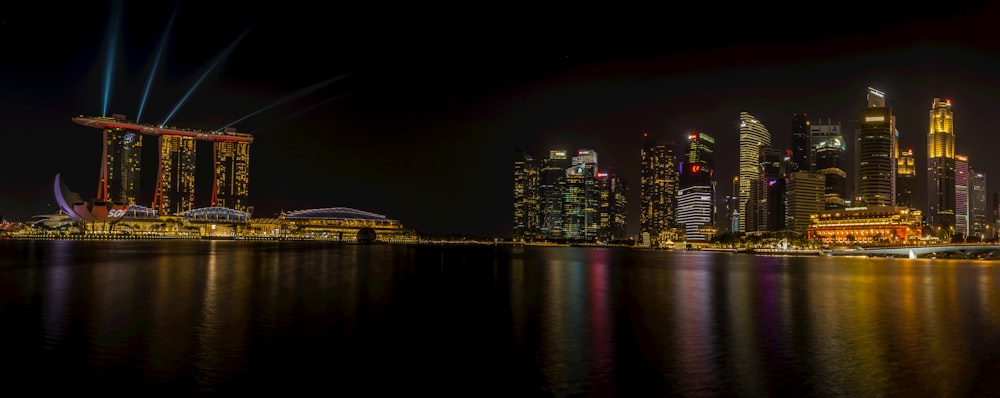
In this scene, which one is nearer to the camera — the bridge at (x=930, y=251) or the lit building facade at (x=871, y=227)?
the bridge at (x=930, y=251)

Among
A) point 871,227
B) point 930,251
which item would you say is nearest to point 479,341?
point 930,251

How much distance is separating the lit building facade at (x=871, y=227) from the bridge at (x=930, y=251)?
21382 mm

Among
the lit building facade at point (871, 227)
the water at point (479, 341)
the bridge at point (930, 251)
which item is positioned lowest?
the water at point (479, 341)

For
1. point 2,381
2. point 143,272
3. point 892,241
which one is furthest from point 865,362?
point 892,241

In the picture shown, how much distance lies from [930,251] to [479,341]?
125m

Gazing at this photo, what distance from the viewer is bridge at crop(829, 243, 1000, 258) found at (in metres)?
118

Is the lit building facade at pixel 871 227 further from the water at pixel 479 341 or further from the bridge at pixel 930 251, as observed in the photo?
the water at pixel 479 341

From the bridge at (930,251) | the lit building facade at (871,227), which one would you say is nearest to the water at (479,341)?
the bridge at (930,251)

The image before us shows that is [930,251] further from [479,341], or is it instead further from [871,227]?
[479,341]

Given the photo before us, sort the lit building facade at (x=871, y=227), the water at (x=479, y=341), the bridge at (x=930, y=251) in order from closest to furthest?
the water at (x=479, y=341), the bridge at (x=930, y=251), the lit building facade at (x=871, y=227)

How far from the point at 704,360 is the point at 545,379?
226 inches

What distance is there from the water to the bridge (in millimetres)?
91142

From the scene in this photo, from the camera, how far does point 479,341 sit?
2206cm

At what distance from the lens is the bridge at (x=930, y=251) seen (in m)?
118
